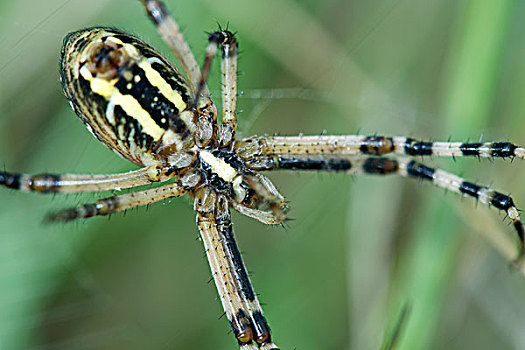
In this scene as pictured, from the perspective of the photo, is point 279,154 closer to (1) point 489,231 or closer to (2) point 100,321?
(1) point 489,231

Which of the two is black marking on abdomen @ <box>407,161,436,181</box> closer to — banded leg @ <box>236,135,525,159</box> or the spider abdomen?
banded leg @ <box>236,135,525,159</box>

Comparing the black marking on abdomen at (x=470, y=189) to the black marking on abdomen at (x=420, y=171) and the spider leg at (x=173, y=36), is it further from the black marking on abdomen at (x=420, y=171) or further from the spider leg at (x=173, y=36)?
the spider leg at (x=173, y=36)

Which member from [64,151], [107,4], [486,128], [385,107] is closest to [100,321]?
[64,151]

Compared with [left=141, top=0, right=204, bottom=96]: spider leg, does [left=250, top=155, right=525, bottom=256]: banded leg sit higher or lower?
lower

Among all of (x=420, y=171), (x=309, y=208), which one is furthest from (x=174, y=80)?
(x=309, y=208)

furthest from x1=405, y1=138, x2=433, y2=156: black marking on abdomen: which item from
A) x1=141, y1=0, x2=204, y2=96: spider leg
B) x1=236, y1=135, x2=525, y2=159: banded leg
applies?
x1=141, y1=0, x2=204, y2=96: spider leg
